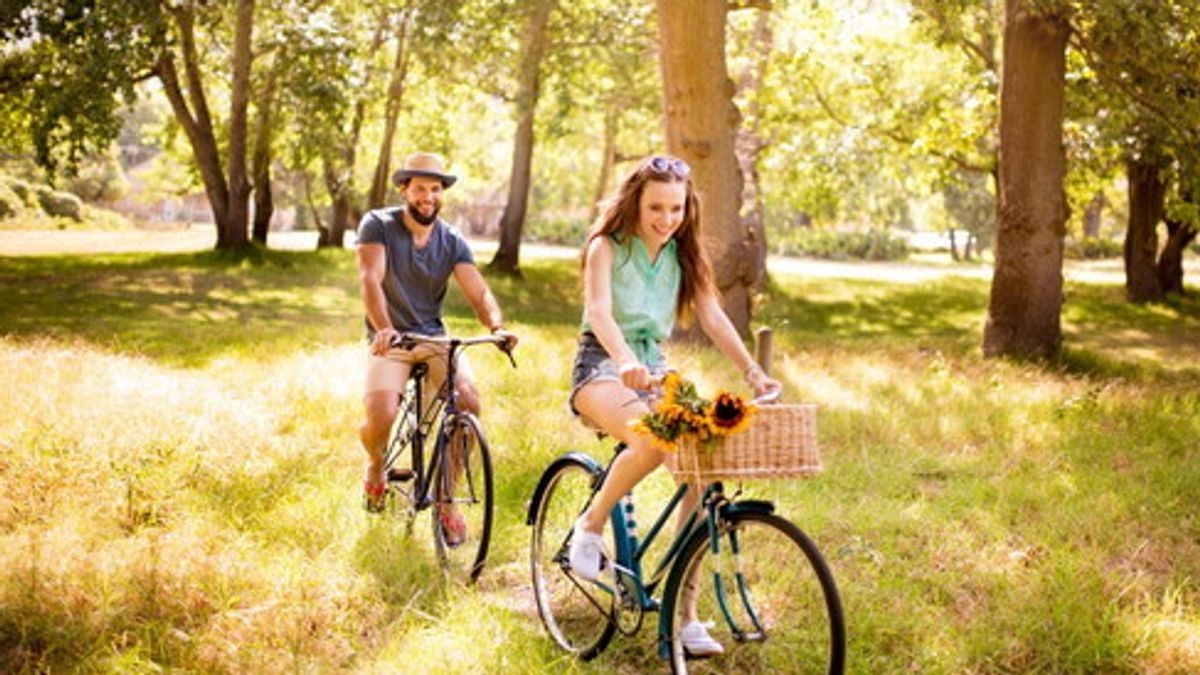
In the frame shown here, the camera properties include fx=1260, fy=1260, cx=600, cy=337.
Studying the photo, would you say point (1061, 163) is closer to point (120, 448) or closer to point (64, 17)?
point (120, 448)

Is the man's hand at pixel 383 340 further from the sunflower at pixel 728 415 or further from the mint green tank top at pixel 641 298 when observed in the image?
the sunflower at pixel 728 415

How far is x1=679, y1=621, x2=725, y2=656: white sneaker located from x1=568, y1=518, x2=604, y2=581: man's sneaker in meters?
0.47

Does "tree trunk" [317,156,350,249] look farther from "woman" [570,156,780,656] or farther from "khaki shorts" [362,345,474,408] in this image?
"woman" [570,156,780,656]

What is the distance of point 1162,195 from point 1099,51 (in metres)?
16.3

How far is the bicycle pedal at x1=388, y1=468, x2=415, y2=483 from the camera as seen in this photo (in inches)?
266

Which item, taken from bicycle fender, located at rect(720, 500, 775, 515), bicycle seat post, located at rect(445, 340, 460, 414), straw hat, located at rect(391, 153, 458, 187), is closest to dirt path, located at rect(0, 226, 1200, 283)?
straw hat, located at rect(391, 153, 458, 187)

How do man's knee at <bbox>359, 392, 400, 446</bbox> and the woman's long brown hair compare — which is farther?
man's knee at <bbox>359, 392, 400, 446</bbox>

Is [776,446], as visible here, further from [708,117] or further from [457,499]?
[708,117]

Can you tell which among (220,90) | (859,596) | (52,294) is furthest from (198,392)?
(220,90)

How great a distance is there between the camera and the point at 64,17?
18312mm

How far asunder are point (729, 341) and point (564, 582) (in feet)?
6.40

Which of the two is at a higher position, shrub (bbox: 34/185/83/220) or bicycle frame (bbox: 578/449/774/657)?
shrub (bbox: 34/185/83/220)

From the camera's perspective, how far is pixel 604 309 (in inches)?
185

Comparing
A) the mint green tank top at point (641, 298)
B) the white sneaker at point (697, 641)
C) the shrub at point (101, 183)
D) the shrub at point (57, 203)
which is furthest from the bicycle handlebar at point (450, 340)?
the shrub at point (101, 183)
